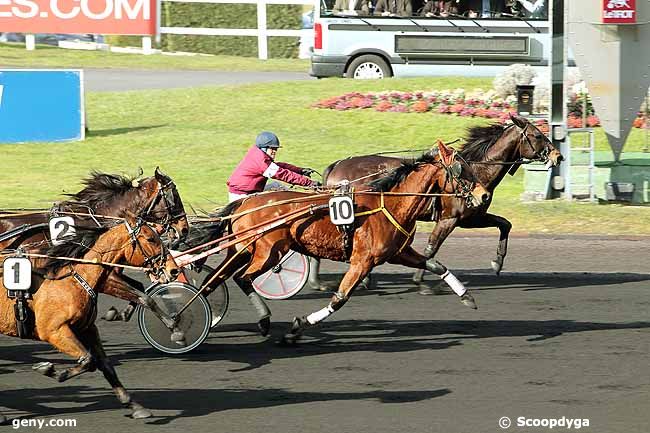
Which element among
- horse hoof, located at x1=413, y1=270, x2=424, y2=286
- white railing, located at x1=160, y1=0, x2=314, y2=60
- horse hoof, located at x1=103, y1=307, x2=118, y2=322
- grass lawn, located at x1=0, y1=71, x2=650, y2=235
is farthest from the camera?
white railing, located at x1=160, y1=0, x2=314, y2=60

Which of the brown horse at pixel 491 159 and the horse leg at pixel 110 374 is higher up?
the brown horse at pixel 491 159

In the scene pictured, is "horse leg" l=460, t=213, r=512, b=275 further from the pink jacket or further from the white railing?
the white railing

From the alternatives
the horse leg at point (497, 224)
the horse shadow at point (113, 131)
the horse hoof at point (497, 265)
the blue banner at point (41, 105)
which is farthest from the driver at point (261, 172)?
the horse shadow at point (113, 131)

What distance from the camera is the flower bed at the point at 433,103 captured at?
862 inches

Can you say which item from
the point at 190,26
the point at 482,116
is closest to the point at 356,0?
the point at 482,116

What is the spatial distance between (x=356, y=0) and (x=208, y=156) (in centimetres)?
567

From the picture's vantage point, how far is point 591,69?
56.7ft

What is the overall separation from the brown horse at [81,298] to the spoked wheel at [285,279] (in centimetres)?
392

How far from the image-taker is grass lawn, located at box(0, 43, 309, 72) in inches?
1215

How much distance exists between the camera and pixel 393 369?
9273mm

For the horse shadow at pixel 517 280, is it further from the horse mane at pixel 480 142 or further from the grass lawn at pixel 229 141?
the grass lawn at pixel 229 141

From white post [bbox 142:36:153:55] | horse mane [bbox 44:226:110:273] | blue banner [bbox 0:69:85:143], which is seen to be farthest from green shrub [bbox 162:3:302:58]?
horse mane [bbox 44:226:110:273]

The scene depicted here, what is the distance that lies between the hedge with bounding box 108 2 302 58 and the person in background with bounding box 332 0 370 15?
396 inches

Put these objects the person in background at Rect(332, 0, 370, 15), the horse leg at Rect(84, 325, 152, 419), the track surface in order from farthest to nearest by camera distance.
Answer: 1. the person in background at Rect(332, 0, 370, 15)
2. the track surface
3. the horse leg at Rect(84, 325, 152, 419)
